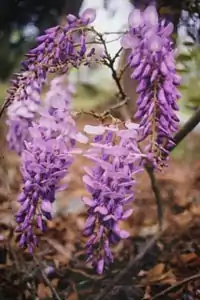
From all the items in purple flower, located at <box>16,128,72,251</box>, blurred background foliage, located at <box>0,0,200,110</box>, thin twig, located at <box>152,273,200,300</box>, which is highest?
blurred background foliage, located at <box>0,0,200,110</box>

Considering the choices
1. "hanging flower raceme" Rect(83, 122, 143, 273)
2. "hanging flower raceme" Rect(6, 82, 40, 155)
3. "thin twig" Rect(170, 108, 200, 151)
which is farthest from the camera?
"thin twig" Rect(170, 108, 200, 151)

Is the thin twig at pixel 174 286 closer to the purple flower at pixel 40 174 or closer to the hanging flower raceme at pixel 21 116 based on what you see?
the purple flower at pixel 40 174

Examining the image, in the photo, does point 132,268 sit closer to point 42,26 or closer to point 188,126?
point 188,126

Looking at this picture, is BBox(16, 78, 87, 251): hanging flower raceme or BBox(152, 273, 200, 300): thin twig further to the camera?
BBox(152, 273, 200, 300): thin twig

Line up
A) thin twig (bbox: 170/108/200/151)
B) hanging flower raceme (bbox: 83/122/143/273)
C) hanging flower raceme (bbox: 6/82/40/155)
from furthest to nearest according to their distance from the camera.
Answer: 1. thin twig (bbox: 170/108/200/151)
2. hanging flower raceme (bbox: 6/82/40/155)
3. hanging flower raceme (bbox: 83/122/143/273)

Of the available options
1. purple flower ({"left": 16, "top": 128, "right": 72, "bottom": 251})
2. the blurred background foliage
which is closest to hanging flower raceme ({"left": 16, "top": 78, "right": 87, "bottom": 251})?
purple flower ({"left": 16, "top": 128, "right": 72, "bottom": 251})

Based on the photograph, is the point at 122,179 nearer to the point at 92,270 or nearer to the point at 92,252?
the point at 92,252

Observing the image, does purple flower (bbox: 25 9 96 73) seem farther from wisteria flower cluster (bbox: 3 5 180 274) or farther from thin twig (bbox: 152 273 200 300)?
thin twig (bbox: 152 273 200 300)
